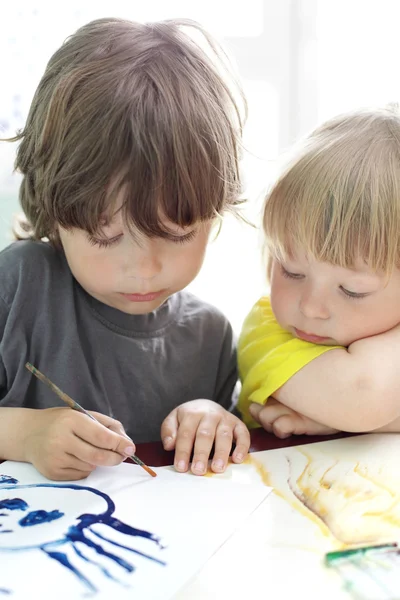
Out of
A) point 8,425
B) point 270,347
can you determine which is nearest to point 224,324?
point 270,347

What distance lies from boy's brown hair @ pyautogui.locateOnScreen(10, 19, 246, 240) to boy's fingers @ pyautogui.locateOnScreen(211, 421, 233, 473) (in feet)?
0.75

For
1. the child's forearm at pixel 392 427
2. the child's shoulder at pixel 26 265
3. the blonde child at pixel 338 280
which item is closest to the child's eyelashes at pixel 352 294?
the blonde child at pixel 338 280

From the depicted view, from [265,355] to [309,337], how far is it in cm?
7

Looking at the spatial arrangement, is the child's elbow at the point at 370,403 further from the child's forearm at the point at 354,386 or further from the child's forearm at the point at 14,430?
the child's forearm at the point at 14,430

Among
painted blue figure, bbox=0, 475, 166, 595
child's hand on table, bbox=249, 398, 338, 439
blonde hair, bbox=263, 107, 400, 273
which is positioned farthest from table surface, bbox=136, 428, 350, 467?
blonde hair, bbox=263, 107, 400, 273

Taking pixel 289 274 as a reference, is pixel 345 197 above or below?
above

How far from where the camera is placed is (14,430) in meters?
0.82

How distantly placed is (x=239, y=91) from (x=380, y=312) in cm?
33

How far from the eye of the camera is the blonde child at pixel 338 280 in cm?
84

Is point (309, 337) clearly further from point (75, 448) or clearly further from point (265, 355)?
point (75, 448)

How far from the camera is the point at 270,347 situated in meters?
0.97

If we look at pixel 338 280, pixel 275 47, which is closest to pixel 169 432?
pixel 338 280

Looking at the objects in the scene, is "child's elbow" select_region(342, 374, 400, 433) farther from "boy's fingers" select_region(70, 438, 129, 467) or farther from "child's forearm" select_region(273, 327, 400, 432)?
"boy's fingers" select_region(70, 438, 129, 467)

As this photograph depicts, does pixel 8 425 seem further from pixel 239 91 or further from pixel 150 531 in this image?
pixel 239 91
